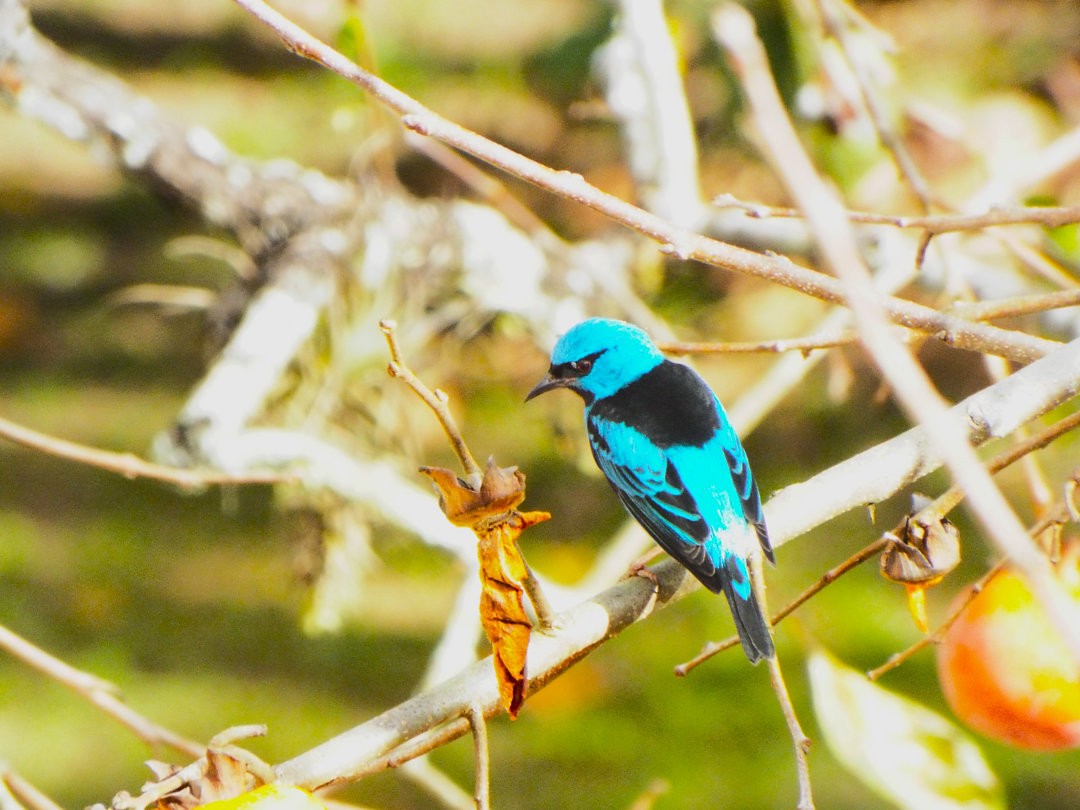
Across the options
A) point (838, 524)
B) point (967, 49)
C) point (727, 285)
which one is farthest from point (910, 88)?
point (838, 524)

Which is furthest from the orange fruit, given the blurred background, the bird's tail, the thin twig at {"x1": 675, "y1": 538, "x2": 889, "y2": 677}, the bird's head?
the blurred background

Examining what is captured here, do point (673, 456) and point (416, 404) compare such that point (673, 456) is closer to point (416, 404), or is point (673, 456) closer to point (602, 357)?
point (602, 357)

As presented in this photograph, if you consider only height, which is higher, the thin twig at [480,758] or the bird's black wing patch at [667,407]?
the bird's black wing patch at [667,407]

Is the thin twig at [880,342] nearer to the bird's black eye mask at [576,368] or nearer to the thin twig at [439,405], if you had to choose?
the thin twig at [439,405]

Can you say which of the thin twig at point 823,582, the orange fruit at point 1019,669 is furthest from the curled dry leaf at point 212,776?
the orange fruit at point 1019,669

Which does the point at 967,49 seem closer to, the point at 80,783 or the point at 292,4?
the point at 292,4

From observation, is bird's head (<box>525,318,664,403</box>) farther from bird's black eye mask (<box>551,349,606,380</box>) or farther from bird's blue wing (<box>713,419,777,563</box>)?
bird's blue wing (<box>713,419,777,563</box>)
